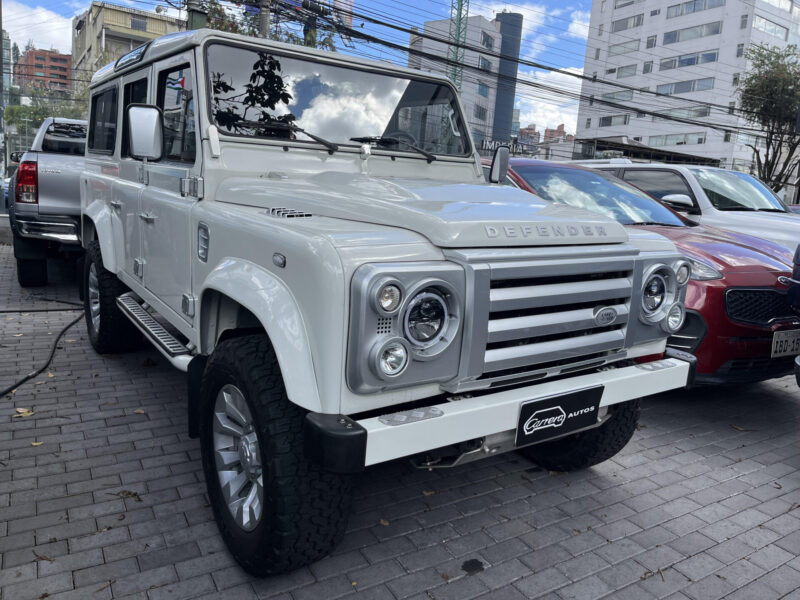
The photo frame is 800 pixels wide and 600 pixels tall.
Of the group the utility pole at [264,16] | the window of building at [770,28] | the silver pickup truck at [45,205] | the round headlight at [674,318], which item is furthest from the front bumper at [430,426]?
the window of building at [770,28]

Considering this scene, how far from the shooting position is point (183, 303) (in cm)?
319

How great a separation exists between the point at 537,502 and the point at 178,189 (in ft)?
8.18

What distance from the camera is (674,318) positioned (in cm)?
283

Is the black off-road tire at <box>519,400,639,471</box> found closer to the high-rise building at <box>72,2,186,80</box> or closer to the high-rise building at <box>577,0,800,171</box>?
the high-rise building at <box>577,0,800,171</box>

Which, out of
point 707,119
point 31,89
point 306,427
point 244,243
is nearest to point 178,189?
point 244,243

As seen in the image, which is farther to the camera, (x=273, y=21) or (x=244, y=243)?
(x=273, y=21)

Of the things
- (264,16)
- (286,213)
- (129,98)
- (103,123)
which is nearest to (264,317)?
(286,213)

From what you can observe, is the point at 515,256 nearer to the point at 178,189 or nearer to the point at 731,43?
the point at 178,189

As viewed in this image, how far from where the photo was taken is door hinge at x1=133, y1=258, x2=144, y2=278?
155 inches

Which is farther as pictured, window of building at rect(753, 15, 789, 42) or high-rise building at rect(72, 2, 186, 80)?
high-rise building at rect(72, 2, 186, 80)

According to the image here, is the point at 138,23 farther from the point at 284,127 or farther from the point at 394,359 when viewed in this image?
the point at 394,359

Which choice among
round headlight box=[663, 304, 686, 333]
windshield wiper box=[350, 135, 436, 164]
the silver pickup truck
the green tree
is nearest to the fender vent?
windshield wiper box=[350, 135, 436, 164]

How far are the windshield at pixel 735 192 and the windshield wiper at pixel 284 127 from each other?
515 centimetres

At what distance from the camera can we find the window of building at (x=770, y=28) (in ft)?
171
